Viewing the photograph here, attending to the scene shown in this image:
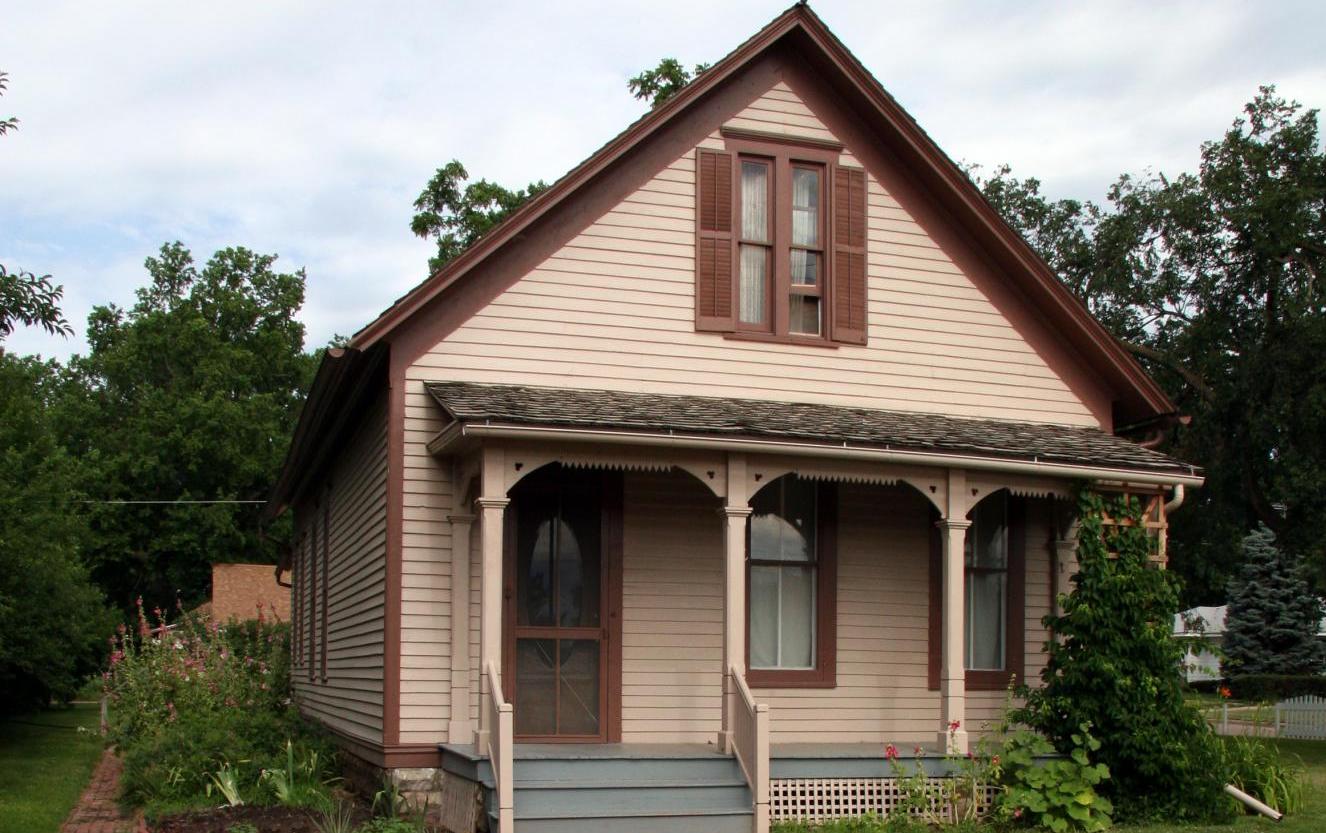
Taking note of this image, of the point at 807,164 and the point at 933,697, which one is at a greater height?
the point at 807,164

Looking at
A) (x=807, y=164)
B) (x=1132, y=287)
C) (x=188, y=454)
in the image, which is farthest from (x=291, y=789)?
(x=188, y=454)

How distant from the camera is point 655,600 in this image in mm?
12977

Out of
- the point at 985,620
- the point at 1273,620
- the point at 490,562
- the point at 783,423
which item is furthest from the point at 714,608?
the point at 1273,620

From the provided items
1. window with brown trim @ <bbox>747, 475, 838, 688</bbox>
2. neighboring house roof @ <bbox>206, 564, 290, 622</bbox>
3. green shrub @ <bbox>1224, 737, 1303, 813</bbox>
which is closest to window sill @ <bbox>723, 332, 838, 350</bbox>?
window with brown trim @ <bbox>747, 475, 838, 688</bbox>

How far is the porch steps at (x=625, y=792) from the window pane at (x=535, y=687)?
884mm

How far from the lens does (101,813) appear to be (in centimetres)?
1443

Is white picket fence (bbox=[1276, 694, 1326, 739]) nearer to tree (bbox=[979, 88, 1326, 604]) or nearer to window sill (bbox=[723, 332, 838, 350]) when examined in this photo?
tree (bbox=[979, 88, 1326, 604])

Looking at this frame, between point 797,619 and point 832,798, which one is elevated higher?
point 797,619

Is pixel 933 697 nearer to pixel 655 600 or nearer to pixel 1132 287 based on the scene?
pixel 655 600

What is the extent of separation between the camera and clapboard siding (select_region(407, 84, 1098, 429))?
1284 cm

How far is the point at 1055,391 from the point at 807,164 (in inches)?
137

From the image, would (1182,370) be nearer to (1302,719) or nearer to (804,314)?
(1302,719)

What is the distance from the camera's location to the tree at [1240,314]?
21688mm

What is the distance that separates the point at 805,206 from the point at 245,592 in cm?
2930
